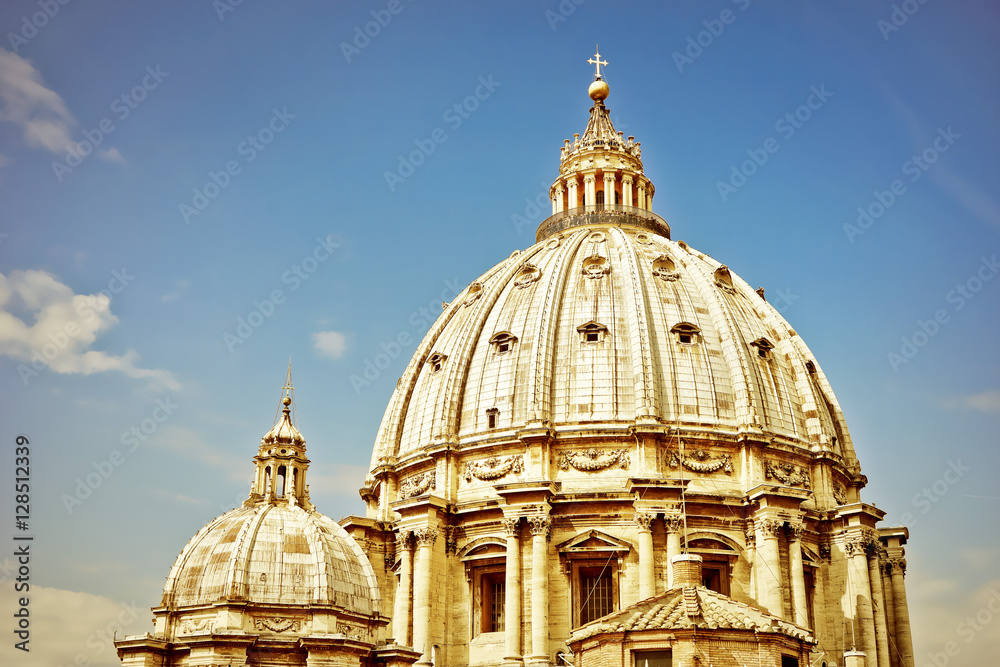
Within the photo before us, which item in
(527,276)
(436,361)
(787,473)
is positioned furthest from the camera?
(527,276)

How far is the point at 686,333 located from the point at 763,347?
16.1ft

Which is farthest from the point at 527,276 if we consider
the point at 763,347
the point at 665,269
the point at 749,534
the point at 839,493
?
the point at 839,493

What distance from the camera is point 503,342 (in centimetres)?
6406

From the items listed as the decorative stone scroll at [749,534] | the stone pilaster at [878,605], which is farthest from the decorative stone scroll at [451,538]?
the stone pilaster at [878,605]

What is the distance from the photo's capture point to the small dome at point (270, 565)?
40.0m

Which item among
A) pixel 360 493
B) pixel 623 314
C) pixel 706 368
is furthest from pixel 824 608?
pixel 360 493

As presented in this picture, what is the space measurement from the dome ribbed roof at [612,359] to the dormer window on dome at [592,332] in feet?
0.21

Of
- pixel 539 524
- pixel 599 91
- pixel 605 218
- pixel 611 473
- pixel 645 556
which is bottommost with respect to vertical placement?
pixel 645 556

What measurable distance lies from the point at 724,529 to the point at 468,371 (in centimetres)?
1714

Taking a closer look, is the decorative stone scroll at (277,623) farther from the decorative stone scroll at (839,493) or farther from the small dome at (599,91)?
the small dome at (599,91)

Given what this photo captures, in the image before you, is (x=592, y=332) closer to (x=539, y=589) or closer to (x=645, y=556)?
(x=645, y=556)

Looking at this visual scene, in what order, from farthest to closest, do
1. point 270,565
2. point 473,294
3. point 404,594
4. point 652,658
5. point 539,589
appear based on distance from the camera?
1. point 473,294
2. point 404,594
3. point 539,589
4. point 270,565
5. point 652,658

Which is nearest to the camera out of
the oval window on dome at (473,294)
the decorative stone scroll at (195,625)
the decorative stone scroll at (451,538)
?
the decorative stone scroll at (195,625)

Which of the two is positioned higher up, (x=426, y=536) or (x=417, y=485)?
(x=417, y=485)
